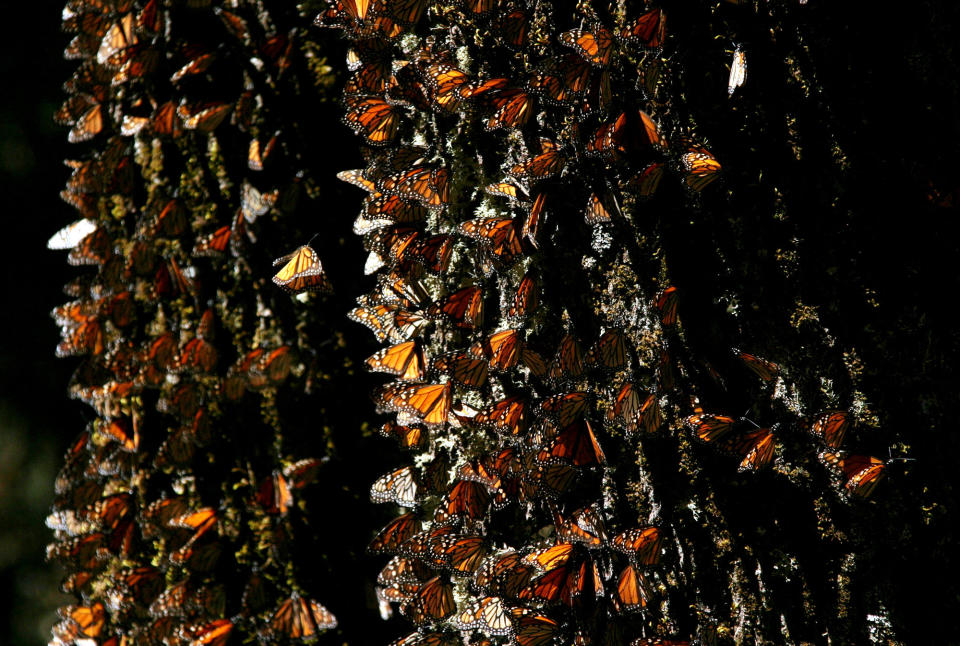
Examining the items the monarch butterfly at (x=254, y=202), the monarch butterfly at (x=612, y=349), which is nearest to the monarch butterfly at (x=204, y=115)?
the monarch butterfly at (x=254, y=202)

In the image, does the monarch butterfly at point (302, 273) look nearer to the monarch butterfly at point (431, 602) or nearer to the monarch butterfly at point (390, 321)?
the monarch butterfly at point (390, 321)

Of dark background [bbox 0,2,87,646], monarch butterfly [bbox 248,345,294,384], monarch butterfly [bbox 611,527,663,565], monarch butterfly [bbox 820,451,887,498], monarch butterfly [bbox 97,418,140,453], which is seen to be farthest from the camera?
dark background [bbox 0,2,87,646]

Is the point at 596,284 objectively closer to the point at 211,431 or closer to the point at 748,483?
the point at 748,483

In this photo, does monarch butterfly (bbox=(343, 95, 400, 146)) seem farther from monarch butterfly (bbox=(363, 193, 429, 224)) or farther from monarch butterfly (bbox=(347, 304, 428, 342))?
monarch butterfly (bbox=(347, 304, 428, 342))

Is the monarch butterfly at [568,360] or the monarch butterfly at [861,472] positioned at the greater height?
the monarch butterfly at [568,360]

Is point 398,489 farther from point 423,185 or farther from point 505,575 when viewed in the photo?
point 423,185

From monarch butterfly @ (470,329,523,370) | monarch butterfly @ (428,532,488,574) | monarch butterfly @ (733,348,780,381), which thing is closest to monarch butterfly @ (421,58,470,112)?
monarch butterfly @ (470,329,523,370)
